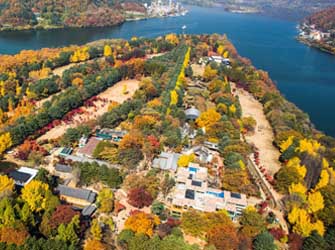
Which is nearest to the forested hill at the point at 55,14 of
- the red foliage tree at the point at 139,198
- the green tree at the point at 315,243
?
the red foliage tree at the point at 139,198

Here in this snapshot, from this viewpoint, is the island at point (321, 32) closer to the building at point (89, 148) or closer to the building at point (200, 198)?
the building at point (200, 198)

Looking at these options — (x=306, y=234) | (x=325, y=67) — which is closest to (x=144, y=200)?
(x=306, y=234)

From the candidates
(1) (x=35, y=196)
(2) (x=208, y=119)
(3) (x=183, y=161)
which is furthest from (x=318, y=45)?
(1) (x=35, y=196)

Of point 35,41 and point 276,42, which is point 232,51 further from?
point 35,41

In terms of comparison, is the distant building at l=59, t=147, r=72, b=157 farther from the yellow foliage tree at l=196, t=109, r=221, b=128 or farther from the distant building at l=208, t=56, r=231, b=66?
the distant building at l=208, t=56, r=231, b=66

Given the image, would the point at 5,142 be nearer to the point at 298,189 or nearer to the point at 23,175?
the point at 23,175

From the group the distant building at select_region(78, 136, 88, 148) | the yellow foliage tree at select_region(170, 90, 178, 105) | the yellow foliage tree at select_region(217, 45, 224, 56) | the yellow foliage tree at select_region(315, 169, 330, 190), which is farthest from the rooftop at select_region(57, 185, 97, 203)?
the yellow foliage tree at select_region(217, 45, 224, 56)
